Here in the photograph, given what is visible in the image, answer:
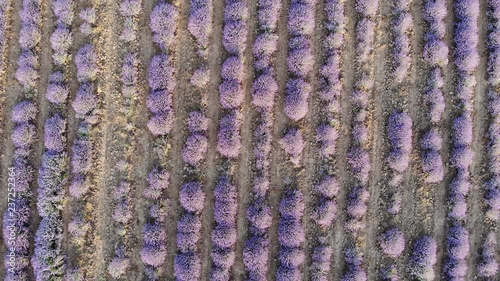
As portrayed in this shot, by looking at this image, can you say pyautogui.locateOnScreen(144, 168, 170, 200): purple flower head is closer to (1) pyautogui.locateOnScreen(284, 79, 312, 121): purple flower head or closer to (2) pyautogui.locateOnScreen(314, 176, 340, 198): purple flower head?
(1) pyautogui.locateOnScreen(284, 79, 312, 121): purple flower head

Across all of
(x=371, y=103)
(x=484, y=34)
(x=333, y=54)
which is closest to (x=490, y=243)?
(x=371, y=103)

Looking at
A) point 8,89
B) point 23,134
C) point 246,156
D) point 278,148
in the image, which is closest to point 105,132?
point 23,134

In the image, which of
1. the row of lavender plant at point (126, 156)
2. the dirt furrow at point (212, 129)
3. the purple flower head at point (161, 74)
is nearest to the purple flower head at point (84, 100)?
the row of lavender plant at point (126, 156)

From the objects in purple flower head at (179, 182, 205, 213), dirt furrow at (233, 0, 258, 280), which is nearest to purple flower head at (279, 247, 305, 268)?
dirt furrow at (233, 0, 258, 280)

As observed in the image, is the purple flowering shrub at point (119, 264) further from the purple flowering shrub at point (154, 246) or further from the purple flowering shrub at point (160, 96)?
the purple flowering shrub at point (160, 96)

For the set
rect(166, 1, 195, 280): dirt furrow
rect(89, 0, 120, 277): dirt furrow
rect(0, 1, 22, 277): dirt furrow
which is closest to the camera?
rect(166, 1, 195, 280): dirt furrow

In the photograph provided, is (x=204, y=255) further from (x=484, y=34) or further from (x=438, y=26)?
(x=484, y=34)
